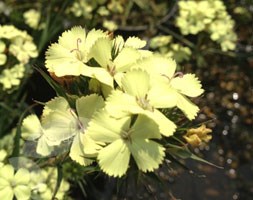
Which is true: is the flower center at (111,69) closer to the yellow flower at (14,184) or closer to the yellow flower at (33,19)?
the yellow flower at (14,184)

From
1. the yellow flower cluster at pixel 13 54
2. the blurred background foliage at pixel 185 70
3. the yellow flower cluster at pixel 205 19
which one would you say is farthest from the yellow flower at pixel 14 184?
the yellow flower cluster at pixel 205 19

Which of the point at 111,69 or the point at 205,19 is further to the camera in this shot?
the point at 205,19

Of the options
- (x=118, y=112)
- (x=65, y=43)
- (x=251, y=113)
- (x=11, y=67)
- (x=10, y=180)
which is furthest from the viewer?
(x=251, y=113)

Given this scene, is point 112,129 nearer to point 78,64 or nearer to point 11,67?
point 78,64

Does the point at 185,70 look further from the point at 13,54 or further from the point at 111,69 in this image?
the point at 111,69

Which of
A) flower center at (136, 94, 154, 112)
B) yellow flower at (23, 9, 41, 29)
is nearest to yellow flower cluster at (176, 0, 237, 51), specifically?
yellow flower at (23, 9, 41, 29)

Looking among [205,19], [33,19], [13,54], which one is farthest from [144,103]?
[33,19]

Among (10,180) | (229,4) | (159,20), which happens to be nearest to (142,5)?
(159,20)
